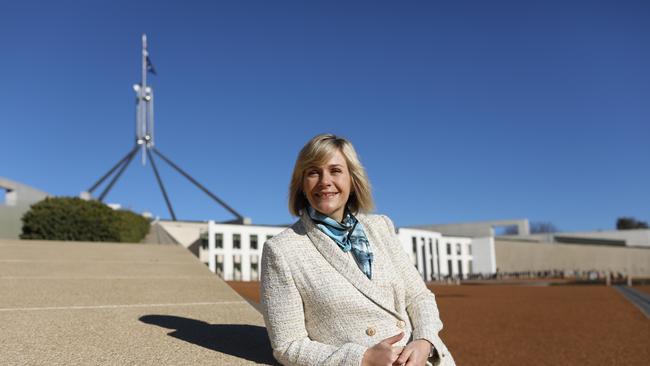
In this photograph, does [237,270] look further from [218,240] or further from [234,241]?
[218,240]

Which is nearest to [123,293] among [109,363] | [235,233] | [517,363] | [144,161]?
[109,363]

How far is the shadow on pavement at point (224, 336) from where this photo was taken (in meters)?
2.19

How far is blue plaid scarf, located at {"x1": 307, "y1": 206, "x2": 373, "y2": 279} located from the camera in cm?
192

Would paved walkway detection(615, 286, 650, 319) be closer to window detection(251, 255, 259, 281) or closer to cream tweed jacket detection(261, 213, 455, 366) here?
cream tweed jacket detection(261, 213, 455, 366)

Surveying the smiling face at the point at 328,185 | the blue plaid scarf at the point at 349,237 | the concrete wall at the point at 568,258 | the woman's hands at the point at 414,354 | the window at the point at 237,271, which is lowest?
the concrete wall at the point at 568,258

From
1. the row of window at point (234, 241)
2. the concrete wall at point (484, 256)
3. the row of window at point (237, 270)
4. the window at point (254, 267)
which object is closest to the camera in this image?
the row of window at point (237, 270)

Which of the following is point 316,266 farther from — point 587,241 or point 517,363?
point 587,241

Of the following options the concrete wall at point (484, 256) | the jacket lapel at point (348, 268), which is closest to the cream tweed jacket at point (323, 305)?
the jacket lapel at point (348, 268)

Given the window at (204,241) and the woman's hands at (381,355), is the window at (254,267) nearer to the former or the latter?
the window at (204,241)

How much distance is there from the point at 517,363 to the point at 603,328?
342cm

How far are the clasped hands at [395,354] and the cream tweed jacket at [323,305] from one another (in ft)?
0.23

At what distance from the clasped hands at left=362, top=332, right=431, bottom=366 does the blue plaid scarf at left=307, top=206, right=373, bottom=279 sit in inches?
11.6

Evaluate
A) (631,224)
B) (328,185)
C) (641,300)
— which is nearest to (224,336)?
(328,185)

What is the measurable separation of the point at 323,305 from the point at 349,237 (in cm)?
29
